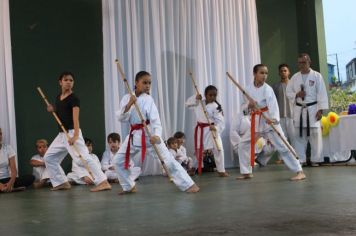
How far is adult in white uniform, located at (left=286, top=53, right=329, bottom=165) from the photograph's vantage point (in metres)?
6.60

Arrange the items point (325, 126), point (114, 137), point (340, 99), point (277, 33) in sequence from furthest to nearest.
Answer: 1. point (277, 33)
2. point (340, 99)
3. point (325, 126)
4. point (114, 137)

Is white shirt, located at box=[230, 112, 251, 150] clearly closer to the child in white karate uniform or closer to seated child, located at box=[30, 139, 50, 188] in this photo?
the child in white karate uniform

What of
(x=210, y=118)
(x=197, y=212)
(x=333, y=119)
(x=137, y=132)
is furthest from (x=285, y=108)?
(x=197, y=212)

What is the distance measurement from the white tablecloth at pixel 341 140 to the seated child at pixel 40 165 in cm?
388

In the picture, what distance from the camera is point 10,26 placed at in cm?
592

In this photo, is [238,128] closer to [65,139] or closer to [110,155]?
[110,155]

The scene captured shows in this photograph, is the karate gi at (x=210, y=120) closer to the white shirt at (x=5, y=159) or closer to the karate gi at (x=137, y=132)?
the karate gi at (x=137, y=132)

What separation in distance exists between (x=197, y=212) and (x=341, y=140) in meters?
4.43

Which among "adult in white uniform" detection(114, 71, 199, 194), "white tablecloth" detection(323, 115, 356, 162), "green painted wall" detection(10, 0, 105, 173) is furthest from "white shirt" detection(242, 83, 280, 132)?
"green painted wall" detection(10, 0, 105, 173)

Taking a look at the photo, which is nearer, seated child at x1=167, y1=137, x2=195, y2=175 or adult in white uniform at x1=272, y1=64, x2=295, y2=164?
seated child at x1=167, y1=137, x2=195, y2=175

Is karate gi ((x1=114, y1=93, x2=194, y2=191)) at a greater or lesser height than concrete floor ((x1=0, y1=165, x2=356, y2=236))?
greater

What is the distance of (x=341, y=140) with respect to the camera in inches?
265

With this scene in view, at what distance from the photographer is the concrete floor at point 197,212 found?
2316 mm

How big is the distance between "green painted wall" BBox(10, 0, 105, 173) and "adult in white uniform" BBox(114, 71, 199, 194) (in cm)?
228
